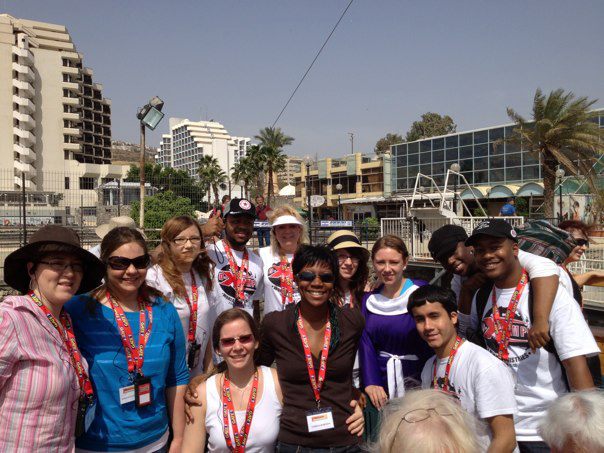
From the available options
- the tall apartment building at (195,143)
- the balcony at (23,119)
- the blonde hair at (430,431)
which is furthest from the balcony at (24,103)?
the tall apartment building at (195,143)

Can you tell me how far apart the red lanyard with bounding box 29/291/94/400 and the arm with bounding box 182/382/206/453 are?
22.9 inches

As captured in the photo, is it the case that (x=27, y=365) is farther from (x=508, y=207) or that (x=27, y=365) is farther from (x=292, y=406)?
(x=508, y=207)

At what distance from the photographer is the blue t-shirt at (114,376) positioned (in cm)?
257

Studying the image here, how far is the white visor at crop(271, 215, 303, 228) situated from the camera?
4246 millimetres

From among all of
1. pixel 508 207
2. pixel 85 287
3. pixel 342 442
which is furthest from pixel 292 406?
pixel 508 207

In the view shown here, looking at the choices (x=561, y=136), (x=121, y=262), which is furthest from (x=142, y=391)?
(x=561, y=136)

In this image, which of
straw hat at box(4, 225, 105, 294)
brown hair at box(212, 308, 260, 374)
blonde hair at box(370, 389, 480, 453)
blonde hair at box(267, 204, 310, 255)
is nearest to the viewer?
blonde hair at box(370, 389, 480, 453)

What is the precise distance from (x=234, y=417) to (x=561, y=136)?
24.0 meters

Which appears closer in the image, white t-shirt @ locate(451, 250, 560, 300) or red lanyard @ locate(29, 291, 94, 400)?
red lanyard @ locate(29, 291, 94, 400)

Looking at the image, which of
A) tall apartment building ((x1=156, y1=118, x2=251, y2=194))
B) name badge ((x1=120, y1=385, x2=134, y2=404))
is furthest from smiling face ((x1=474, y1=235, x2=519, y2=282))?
tall apartment building ((x1=156, y1=118, x2=251, y2=194))

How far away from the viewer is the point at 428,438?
1.61 metres

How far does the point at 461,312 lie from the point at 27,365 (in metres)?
2.64

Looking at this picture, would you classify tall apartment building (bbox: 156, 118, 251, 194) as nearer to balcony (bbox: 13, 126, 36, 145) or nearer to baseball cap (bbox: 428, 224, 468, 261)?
balcony (bbox: 13, 126, 36, 145)

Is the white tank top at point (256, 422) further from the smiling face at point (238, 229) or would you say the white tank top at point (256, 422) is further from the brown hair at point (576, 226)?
the brown hair at point (576, 226)
